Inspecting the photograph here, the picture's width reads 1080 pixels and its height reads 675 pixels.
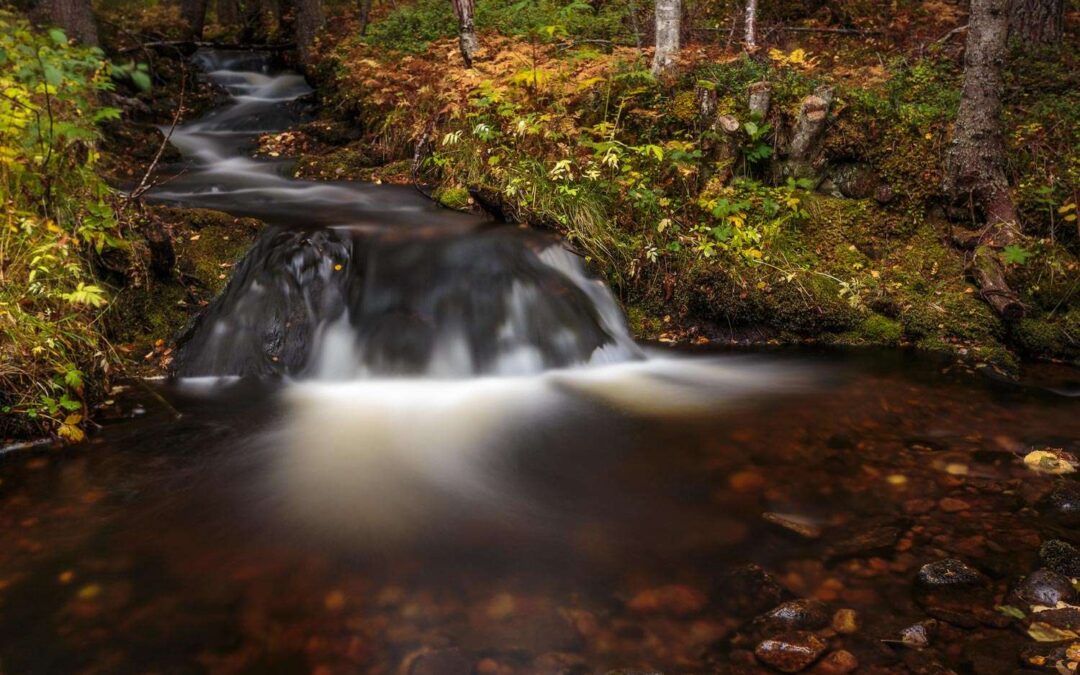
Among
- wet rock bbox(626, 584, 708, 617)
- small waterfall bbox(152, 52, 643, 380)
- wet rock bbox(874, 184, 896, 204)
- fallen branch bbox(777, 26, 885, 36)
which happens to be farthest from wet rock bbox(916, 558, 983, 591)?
fallen branch bbox(777, 26, 885, 36)

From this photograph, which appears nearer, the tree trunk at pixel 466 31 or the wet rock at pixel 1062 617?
the wet rock at pixel 1062 617

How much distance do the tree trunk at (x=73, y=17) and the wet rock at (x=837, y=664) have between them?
441 inches

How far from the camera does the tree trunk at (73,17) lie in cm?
905

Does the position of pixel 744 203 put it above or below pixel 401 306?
above

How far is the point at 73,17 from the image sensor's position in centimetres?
914

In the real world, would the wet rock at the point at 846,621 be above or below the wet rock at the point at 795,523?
below

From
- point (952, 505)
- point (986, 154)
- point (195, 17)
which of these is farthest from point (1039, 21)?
point (195, 17)

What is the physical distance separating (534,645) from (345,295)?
12.9 feet

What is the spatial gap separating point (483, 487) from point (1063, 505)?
3015 millimetres

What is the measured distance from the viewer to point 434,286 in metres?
5.93

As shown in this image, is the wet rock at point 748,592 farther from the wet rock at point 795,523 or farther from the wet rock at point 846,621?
the wet rock at point 795,523

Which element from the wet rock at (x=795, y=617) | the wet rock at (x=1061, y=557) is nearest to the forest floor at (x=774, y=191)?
the wet rock at (x=1061, y=557)

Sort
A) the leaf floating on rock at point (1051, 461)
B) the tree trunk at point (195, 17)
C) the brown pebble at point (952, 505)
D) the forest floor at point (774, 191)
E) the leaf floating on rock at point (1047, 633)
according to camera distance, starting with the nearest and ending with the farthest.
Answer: the leaf floating on rock at point (1047, 633) → the brown pebble at point (952, 505) → the leaf floating on rock at point (1051, 461) → the forest floor at point (774, 191) → the tree trunk at point (195, 17)

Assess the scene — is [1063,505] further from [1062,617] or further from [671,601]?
[671,601]
